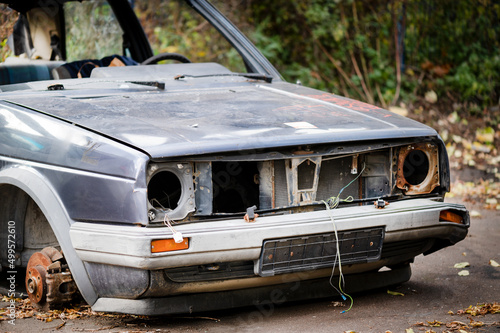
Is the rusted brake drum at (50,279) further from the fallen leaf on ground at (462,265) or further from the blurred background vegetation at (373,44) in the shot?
the blurred background vegetation at (373,44)

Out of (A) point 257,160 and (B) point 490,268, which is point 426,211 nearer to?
(A) point 257,160

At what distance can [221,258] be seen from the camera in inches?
114

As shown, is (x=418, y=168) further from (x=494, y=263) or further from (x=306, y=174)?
(x=494, y=263)

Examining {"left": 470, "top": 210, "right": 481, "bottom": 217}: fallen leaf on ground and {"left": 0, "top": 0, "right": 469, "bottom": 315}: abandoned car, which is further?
{"left": 470, "top": 210, "right": 481, "bottom": 217}: fallen leaf on ground

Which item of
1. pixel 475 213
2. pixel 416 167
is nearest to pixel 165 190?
pixel 416 167

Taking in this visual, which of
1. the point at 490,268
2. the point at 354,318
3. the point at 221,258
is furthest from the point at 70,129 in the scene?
the point at 490,268

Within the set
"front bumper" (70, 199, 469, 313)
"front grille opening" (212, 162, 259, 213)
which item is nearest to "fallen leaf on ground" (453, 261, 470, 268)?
"front bumper" (70, 199, 469, 313)

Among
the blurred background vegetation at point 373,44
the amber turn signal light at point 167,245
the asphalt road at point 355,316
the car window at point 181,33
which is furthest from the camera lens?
the car window at point 181,33

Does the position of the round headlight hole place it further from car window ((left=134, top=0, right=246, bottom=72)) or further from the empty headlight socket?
car window ((left=134, top=0, right=246, bottom=72))

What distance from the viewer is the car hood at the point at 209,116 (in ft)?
9.77

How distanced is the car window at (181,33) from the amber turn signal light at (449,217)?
25.6ft

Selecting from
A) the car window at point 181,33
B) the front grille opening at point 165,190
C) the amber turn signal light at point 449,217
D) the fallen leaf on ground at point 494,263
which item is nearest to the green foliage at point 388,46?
the car window at point 181,33

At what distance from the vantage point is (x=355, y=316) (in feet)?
11.0

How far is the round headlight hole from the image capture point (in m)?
3.57
